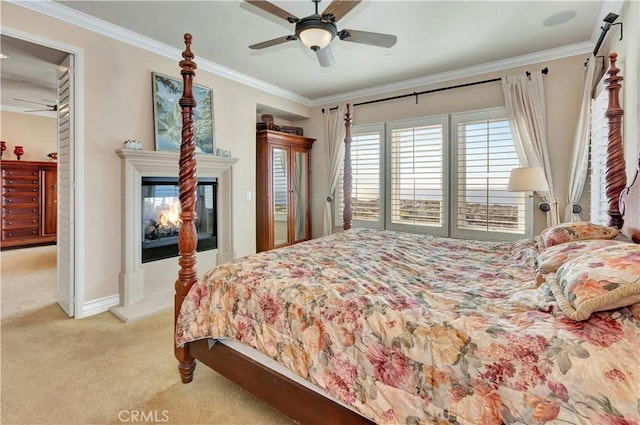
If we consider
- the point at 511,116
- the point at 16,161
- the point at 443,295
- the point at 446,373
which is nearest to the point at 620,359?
the point at 446,373

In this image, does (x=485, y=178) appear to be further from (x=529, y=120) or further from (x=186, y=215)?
(x=186, y=215)

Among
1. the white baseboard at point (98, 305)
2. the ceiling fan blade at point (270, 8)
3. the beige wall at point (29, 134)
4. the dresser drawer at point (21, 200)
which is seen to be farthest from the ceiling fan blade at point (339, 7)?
the dresser drawer at point (21, 200)

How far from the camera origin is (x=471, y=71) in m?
4.13

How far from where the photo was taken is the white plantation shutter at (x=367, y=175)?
195 inches

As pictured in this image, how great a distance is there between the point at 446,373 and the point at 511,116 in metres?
3.77

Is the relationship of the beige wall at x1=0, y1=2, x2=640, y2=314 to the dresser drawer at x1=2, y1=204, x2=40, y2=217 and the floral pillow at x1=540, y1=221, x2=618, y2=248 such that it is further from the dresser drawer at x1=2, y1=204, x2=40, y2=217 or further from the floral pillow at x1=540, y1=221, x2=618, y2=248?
the dresser drawer at x1=2, y1=204, x2=40, y2=217

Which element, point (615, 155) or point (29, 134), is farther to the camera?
point (29, 134)

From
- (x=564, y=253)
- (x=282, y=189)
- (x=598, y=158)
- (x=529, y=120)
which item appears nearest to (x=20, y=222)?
(x=282, y=189)

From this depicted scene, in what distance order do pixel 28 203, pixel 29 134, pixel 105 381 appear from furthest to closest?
pixel 29 134 → pixel 28 203 → pixel 105 381

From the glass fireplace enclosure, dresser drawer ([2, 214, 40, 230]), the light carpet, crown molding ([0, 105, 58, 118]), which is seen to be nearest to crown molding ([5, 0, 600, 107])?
the glass fireplace enclosure

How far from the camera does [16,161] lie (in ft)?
19.4

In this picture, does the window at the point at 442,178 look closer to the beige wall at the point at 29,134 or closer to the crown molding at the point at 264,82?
the crown molding at the point at 264,82

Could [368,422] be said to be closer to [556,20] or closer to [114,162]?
[114,162]

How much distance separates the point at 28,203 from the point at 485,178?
8133 mm
